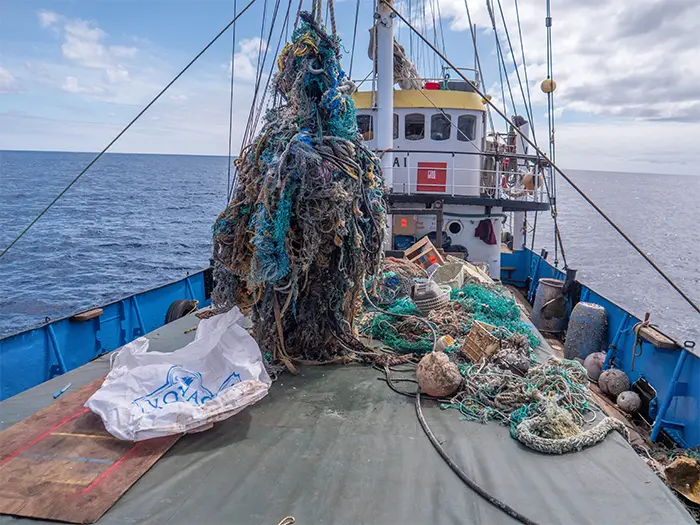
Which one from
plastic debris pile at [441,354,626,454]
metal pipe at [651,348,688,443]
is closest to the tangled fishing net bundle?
plastic debris pile at [441,354,626,454]

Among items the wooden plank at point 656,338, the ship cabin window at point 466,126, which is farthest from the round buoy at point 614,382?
the ship cabin window at point 466,126

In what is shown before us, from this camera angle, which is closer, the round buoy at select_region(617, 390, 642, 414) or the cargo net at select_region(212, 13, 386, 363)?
the cargo net at select_region(212, 13, 386, 363)

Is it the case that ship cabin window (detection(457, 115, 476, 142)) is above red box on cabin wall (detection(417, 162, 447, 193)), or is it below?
above

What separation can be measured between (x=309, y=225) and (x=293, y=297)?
0.87 metres

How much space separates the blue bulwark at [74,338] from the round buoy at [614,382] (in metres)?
7.73

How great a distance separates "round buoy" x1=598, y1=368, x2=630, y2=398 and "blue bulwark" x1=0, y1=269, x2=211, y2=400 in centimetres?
773

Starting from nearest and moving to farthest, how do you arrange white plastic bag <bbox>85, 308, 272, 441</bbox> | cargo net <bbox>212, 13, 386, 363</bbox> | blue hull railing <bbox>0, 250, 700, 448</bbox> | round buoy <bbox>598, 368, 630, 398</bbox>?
white plastic bag <bbox>85, 308, 272, 441</bbox> < cargo net <bbox>212, 13, 386, 363</bbox> < blue hull railing <bbox>0, 250, 700, 448</bbox> < round buoy <bbox>598, 368, 630, 398</bbox>

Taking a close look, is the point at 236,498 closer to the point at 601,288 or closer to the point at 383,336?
the point at 383,336

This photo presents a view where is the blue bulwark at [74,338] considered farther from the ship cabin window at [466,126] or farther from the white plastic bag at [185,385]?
the ship cabin window at [466,126]

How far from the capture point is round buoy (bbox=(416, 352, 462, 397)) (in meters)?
4.27

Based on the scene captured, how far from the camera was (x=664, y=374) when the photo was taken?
239 inches

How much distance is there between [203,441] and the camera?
359 centimetres

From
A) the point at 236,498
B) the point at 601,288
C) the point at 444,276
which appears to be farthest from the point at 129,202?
the point at 236,498

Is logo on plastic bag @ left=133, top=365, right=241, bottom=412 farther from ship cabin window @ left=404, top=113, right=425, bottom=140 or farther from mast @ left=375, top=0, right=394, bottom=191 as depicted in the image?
ship cabin window @ left=404, top=113, right=425, bottom=140
